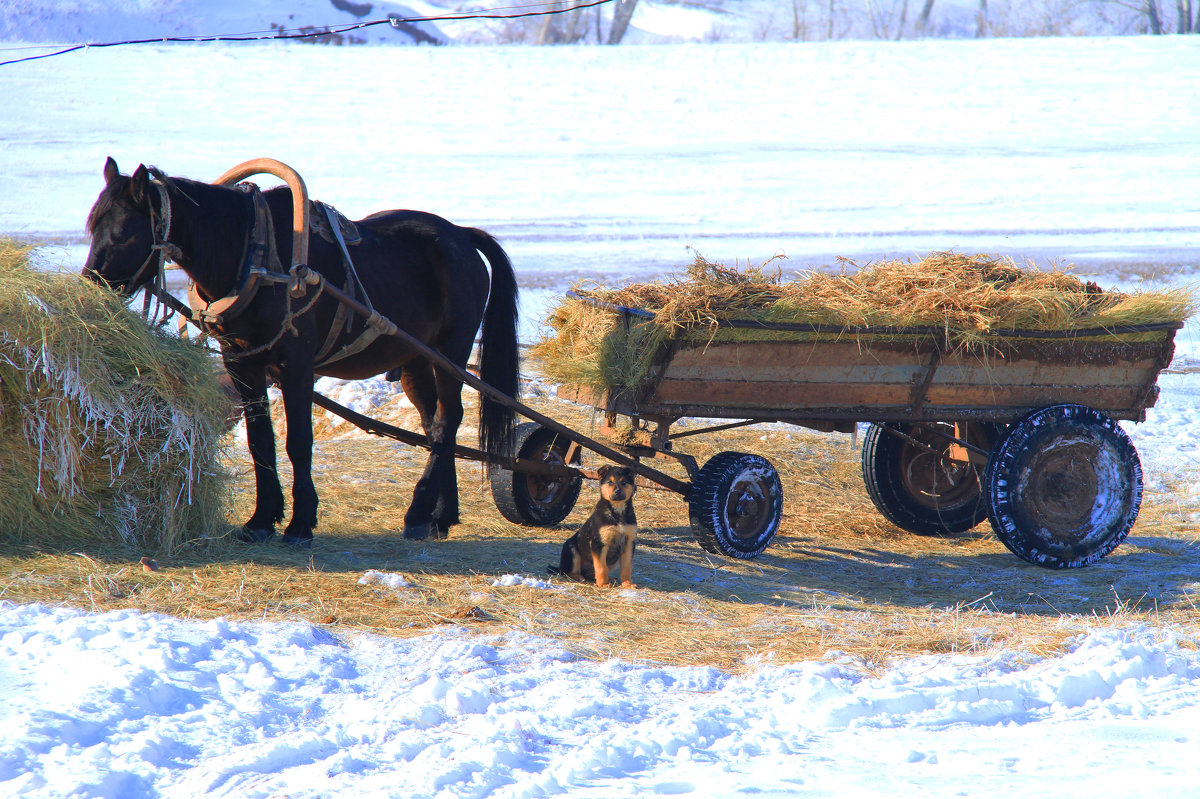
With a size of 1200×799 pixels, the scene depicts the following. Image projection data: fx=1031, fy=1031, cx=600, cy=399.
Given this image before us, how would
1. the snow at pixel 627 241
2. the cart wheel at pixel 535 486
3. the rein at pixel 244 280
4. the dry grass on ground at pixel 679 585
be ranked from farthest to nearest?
the cart wheel at pixel 535 486
the rein at pixel 244 280
the dry grass on ground at pixel 679 585
the snow at pixel 627 241

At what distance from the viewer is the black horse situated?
476 cm

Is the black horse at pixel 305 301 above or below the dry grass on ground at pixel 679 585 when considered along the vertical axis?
above

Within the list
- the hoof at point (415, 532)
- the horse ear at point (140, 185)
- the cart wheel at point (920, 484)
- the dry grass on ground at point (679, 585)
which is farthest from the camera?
the cart wheel at point (920, 484)

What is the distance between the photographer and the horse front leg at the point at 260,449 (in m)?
5.32

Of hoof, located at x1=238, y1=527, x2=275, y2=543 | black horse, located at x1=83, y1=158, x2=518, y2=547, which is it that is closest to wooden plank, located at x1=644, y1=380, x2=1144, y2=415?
black horse, located at x1=83, y1=158, x2=518, y2=547

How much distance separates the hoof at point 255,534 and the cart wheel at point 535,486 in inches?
54.8

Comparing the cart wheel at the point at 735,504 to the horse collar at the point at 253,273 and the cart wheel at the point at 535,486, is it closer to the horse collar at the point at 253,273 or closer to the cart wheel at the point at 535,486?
the cart wheel at the point at 535,486

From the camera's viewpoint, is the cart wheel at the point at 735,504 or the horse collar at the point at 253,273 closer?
the horse collar at the point at 253,273

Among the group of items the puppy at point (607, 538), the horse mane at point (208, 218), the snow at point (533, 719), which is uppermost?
the horse mane at point (208, 218)

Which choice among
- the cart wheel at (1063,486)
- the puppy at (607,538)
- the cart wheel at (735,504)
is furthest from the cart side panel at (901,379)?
the puppy at (607,538)

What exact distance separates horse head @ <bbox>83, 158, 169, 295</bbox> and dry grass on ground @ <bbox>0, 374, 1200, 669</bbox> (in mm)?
1307

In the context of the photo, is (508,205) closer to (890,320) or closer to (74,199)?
(74,199)

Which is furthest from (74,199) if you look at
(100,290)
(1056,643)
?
(1056,643)

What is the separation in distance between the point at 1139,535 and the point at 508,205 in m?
16.6
